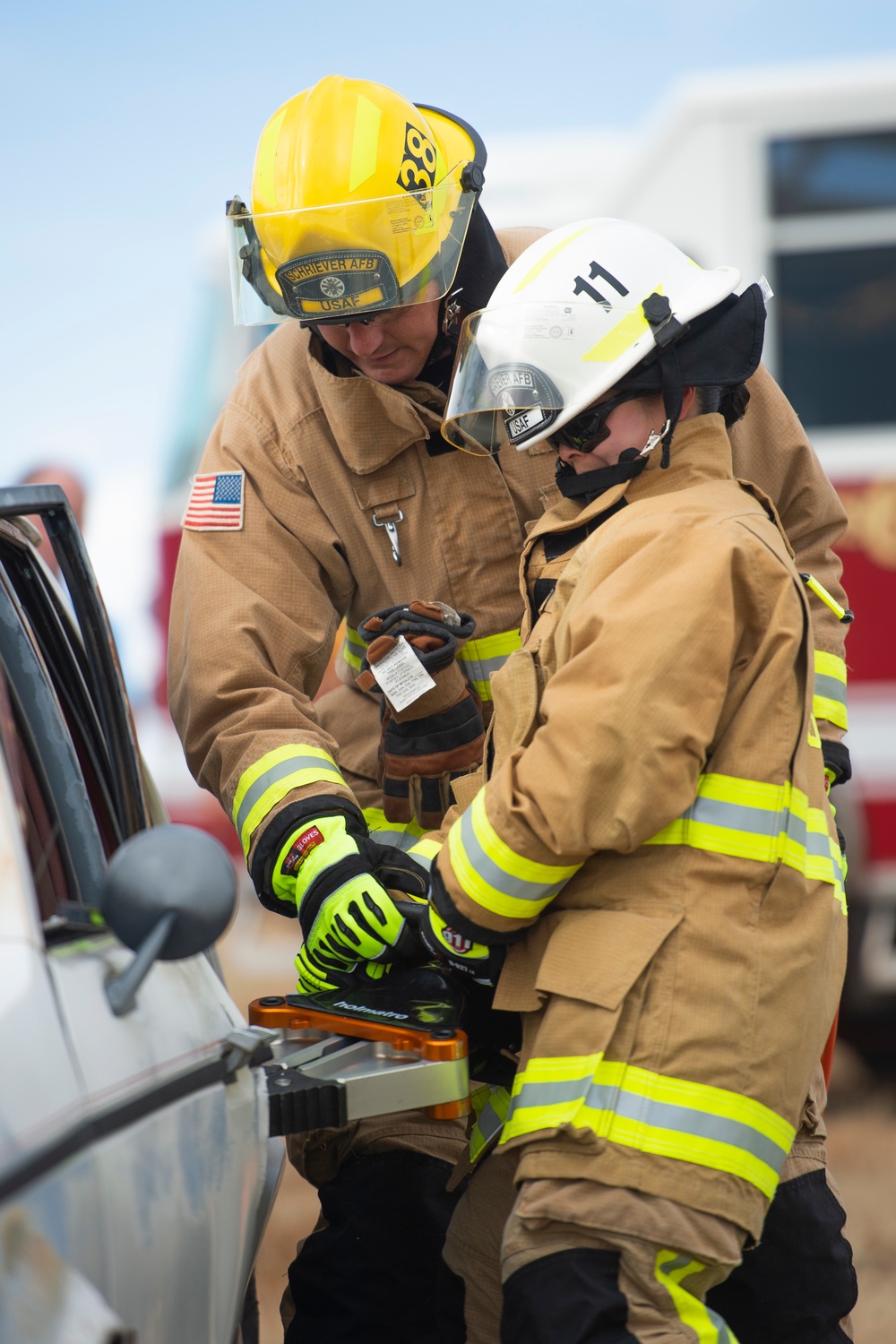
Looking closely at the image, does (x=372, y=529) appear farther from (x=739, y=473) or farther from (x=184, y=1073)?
(x=184, y=1073)

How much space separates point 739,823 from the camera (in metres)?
2.14

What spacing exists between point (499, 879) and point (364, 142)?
1.51 m

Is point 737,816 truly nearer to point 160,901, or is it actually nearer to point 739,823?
point 739,823

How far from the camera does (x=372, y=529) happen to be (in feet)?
10.3

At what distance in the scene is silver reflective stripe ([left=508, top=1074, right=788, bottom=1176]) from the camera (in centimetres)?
208

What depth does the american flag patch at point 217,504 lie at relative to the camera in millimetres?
3137

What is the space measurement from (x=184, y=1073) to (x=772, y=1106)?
0.86 metres

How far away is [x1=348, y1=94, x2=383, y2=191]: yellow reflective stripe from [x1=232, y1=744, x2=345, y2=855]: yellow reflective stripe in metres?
1.08

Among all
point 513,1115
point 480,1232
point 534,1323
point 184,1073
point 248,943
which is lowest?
point 248,943

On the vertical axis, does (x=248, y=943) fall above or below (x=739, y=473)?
below

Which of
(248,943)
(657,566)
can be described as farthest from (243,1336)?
(248,943)

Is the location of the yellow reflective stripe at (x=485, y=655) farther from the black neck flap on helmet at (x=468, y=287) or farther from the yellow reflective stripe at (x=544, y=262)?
the yellow reflective stripe at (x=544, y=262)

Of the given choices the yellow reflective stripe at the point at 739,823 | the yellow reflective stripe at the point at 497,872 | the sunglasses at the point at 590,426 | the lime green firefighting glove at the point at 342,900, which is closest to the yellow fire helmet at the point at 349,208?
the sunglasses at the point at 590,426

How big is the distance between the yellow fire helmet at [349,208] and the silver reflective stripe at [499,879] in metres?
1.15
